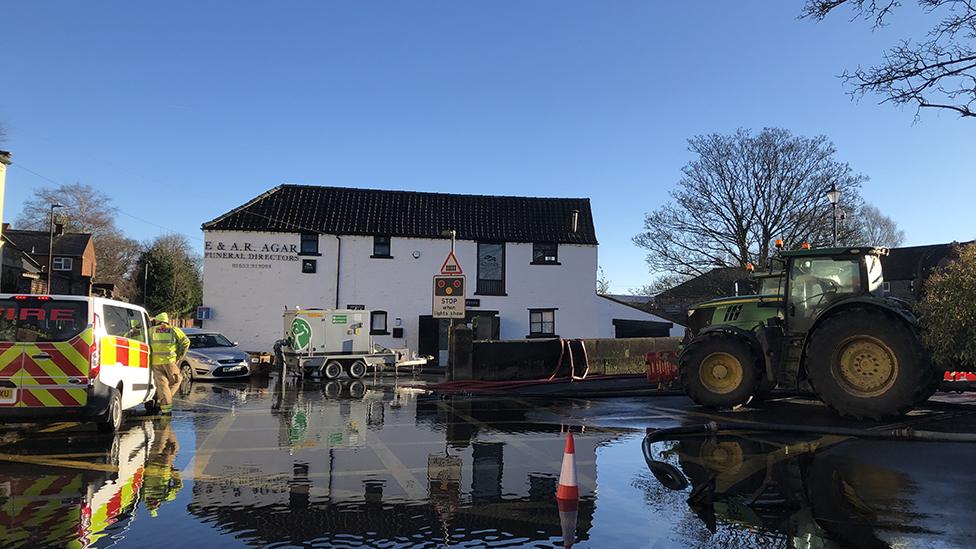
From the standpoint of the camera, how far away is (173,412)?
1187 cm

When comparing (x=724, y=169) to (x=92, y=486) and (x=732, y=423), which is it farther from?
(x=92, y=486)

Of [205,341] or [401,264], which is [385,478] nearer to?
[205,341]

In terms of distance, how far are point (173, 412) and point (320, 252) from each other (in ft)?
59.3

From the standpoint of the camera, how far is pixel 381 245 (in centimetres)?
3027

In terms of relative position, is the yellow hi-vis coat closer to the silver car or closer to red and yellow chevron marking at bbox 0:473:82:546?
red and yellow chevron marking at bbox 0:473:82:546

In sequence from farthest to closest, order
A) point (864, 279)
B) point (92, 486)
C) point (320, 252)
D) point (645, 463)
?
point (320, 252)
point (864, 279)
point (645, 463)
point (92, 486)

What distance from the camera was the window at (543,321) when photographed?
31.2 metres

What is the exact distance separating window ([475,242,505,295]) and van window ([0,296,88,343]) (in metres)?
22.8

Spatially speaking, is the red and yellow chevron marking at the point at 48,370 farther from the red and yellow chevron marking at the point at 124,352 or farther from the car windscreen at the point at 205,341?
the car windscreen at the point at 205,341

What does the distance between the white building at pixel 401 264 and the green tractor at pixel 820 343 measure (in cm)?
1787

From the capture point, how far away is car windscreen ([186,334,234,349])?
822 inches

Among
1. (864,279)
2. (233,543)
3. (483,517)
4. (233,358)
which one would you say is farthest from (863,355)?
(233,358)

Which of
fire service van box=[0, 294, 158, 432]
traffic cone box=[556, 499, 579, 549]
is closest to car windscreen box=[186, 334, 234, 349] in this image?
fire service van box=[0, 294, 158, 432]

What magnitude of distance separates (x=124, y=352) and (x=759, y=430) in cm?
901
